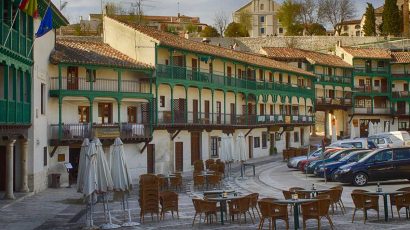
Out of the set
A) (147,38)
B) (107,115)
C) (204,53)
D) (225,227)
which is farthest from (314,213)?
(204,53)

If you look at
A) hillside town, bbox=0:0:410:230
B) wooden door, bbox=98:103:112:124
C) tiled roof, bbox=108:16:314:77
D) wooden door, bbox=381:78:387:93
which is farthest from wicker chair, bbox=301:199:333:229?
wooden door, bbox=381:78:387:93

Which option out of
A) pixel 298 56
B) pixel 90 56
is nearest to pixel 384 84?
pixel 298 56

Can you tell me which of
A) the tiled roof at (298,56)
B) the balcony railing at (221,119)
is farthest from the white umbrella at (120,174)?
the tiled roof at (298,56)

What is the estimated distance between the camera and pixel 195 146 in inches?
1841

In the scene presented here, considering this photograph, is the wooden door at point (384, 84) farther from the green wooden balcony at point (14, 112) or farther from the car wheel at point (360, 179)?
the green wooden balcony at point (14, 112)

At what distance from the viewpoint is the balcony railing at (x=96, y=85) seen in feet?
119

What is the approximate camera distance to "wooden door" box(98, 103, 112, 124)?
128 ft

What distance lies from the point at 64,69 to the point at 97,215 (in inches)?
649

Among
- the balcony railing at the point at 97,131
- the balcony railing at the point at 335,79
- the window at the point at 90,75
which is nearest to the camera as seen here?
the balcony railing at the point at 97,131

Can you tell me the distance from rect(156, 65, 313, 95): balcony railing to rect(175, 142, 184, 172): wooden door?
479 cm

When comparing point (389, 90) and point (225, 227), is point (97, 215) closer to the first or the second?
point (225, 227)

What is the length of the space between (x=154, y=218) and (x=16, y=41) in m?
10.3

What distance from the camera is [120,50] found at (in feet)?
145

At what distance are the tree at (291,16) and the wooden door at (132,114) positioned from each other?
79.0 meters
